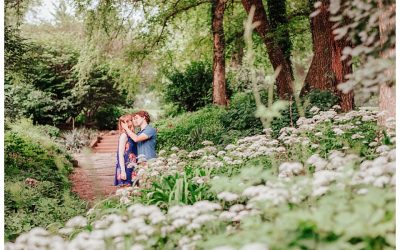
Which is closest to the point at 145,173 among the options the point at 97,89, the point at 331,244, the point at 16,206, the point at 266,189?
the point at 16,206

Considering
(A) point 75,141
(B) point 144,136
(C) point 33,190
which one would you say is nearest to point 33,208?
(C) point 33,190

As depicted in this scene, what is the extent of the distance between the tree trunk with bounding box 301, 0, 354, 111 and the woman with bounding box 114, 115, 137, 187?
12.9 ft

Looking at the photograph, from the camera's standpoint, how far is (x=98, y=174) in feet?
34.8

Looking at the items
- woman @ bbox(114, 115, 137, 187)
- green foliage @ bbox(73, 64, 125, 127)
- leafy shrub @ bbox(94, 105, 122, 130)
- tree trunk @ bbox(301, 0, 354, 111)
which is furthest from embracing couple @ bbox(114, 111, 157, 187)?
leafy shrub @ bbox(94, 105, 122, 130)

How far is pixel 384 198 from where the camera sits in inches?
103

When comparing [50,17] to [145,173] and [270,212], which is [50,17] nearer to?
[145,173]

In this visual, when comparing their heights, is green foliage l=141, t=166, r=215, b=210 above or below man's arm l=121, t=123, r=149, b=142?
below

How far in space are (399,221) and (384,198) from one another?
7.4 inches

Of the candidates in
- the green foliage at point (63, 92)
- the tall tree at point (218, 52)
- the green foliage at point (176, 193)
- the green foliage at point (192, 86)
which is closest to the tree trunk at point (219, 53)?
the tall tree at point (218, 52)

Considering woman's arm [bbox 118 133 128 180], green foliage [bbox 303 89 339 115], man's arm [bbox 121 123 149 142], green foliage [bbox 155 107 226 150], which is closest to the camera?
man's arm [bbox 121 123 149 142]

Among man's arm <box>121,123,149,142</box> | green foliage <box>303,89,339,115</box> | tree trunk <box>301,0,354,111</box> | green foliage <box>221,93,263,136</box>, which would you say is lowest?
man's arm <box>121,123,149,142</box>

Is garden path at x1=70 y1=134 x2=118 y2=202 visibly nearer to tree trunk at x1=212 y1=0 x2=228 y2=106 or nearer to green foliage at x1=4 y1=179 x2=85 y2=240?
green foliage at x1=4 y1=179 x2=85 y2=240

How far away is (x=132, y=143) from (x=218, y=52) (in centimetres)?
938

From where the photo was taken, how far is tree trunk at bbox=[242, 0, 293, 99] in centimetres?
969
